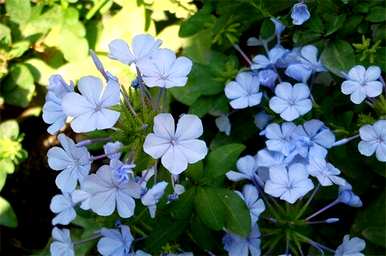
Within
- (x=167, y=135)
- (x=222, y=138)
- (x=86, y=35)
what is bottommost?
(x=222, y=138)

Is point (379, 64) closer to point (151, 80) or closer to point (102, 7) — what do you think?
point (151, 80)

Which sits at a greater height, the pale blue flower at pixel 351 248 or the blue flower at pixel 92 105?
the blue flower at pixel 92 105

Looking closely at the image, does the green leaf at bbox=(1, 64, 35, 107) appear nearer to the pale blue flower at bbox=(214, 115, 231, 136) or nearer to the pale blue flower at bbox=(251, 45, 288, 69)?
the pale blue flower at bbox=(214, 115, 231, 136)

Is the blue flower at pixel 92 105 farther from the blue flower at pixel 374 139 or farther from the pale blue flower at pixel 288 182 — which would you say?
the blue flower at pixel 374 139

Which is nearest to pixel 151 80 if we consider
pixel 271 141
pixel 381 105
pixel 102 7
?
pixel 271 141

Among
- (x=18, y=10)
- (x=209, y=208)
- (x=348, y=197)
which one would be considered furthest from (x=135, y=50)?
(x=18, y=10)

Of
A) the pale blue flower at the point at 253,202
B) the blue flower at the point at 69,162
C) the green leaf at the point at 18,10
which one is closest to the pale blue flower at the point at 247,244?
the pale blue flower at the point at 253,202

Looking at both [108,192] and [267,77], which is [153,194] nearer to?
[108,192]
